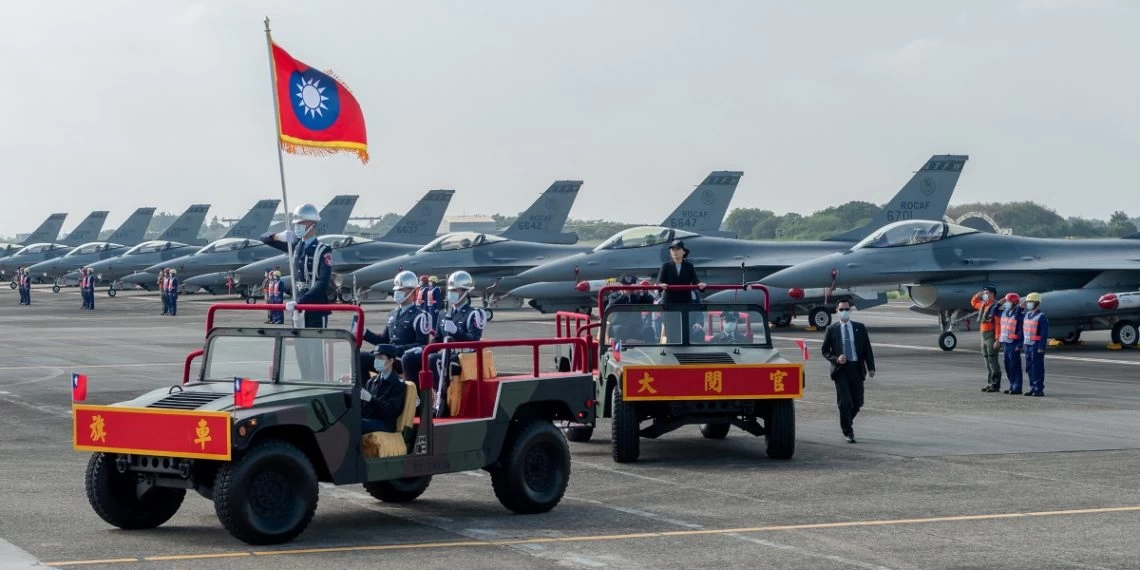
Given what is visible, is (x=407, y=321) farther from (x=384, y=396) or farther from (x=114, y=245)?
(x=114, y=245)

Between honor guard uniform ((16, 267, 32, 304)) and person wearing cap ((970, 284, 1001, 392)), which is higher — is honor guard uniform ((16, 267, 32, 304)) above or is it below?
above

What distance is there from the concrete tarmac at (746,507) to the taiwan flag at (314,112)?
3869mm

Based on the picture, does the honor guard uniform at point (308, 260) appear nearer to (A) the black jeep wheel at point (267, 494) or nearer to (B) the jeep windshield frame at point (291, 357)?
(B) the jeep windshield frame at point (291, 357)

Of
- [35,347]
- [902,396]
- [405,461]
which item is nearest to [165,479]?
[405,461]

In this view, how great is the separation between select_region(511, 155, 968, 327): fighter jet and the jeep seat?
105 feet

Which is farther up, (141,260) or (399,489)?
(141,260)

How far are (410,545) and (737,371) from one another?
559 cm

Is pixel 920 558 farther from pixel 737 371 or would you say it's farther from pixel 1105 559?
pixel 737 371

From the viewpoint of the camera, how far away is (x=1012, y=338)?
22734 mm

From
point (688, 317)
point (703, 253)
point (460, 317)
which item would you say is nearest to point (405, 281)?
point (460, 317)

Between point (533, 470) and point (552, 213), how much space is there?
160 ft

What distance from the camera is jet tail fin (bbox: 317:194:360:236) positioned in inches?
3041

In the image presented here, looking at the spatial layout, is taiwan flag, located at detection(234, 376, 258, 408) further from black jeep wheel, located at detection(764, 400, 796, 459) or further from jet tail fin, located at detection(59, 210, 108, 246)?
jet tail fin, located at detection(59, 210, 108, 246)

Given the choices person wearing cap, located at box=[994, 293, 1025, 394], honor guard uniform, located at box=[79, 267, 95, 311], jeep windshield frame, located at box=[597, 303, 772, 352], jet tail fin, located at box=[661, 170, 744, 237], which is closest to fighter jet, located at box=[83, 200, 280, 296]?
honor guard uniform, located at box=[79, 267, 95, 311]
